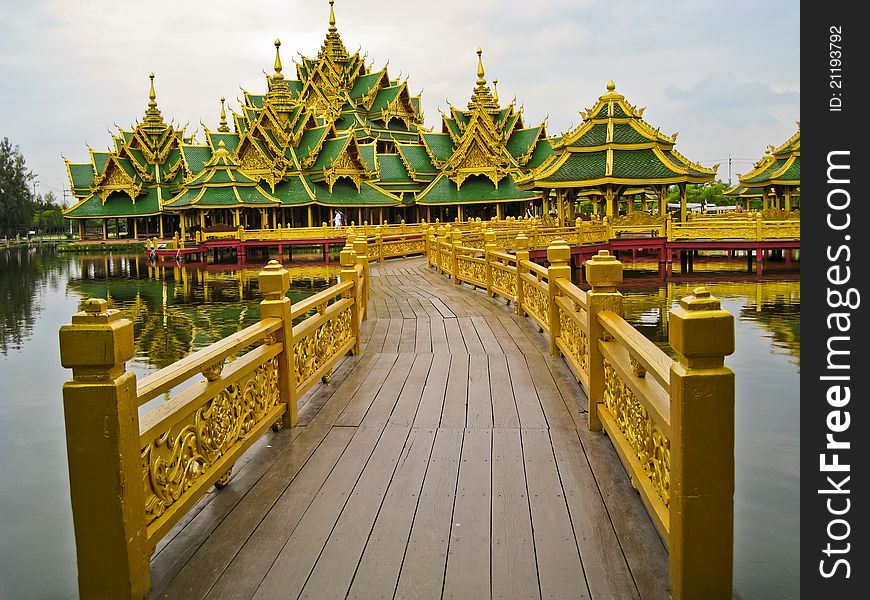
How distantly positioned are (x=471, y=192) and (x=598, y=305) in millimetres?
37627

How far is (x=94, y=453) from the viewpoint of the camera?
2.86 meters

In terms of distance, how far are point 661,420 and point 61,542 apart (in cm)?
477

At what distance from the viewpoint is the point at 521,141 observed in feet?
147

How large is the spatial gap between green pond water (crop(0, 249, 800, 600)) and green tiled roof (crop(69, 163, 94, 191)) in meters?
20.8

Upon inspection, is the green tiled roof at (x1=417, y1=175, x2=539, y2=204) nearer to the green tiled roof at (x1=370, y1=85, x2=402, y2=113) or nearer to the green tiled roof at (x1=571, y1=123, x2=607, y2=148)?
the green tiled roof at (x1=370, y1=85, x2=402, y2=113)

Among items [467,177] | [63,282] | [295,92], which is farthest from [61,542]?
[295,92]

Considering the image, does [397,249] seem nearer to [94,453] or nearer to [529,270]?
[529,270]

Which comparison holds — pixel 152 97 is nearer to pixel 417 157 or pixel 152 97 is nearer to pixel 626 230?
pixel 417 157

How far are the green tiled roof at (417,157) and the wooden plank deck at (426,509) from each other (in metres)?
39.2

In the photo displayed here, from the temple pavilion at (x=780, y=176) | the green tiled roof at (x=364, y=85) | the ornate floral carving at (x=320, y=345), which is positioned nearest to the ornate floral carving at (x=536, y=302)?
the ornate floral carving at (x=320, y=345)

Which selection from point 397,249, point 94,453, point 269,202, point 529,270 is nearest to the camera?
point 94,453

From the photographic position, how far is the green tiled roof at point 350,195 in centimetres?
4041

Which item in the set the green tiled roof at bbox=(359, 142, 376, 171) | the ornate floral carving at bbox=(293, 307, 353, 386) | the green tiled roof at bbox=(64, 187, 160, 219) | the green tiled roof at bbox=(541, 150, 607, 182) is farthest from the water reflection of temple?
the green tiled roof at bbox=(359, 142, 376, 171)

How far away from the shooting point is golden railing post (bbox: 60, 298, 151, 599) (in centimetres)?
282
